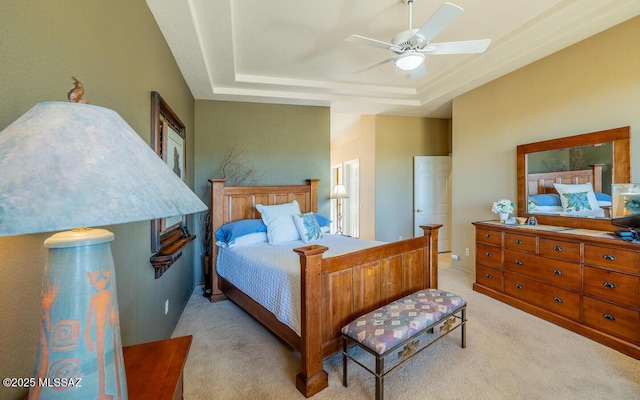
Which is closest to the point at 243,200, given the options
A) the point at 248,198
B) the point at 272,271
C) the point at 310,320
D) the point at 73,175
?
the point at 248,198

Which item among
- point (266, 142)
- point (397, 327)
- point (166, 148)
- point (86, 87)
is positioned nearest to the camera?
point (86, 87)

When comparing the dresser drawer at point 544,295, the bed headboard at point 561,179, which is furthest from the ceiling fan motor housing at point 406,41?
the dresser drawer at point 544,295

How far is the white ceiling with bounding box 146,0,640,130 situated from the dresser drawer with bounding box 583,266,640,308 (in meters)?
2.22

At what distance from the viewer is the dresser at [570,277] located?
218 cm

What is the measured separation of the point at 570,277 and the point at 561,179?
1.11m

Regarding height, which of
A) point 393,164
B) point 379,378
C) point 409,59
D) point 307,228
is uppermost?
point 409,59

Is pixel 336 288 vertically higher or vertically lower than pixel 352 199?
lower

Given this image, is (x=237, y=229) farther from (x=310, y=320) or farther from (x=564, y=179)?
(x=564, y=179)

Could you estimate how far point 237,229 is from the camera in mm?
3146

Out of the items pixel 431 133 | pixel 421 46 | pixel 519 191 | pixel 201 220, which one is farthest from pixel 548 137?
pixel 201 220

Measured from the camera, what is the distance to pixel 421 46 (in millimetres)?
2186

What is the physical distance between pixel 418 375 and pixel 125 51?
2.86 meters

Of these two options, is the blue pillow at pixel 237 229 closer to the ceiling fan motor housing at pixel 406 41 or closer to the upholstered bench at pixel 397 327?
the upholstered bench at pixel 397 327

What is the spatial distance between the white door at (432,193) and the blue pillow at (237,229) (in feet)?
11.2
